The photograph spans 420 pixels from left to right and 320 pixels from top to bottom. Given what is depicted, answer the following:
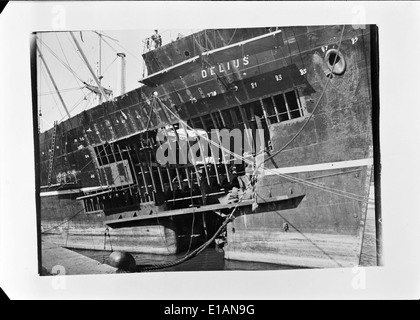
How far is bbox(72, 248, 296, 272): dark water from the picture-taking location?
29.4 feet

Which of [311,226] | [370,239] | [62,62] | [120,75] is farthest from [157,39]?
[370,239]

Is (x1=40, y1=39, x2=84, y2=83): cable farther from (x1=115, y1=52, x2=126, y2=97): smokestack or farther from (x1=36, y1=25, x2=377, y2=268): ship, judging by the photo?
(x1=115, y1=52, x2=126, y2=97): smokestack

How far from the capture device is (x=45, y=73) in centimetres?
838

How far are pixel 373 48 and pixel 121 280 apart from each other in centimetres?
825

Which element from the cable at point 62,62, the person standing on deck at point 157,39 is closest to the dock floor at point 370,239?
the person standing on deck at point 157,39

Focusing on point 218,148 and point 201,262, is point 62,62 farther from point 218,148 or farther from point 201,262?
point 201,262

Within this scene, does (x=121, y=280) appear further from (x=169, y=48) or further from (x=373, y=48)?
(x=373, y=48)

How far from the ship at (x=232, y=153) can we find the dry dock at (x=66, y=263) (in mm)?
472

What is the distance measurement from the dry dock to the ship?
472mm

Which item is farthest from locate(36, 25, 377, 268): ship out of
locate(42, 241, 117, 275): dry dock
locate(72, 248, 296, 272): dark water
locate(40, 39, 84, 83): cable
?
locate(40, 39, 84, 83): cable

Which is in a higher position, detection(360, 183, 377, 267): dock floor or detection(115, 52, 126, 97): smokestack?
detection(115, 52, 126, 97): smokestack
